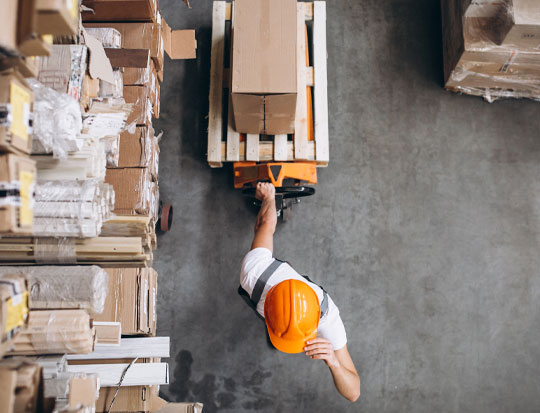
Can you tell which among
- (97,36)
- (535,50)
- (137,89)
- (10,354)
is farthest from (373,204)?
(10,354)

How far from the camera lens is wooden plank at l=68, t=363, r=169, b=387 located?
2.79m

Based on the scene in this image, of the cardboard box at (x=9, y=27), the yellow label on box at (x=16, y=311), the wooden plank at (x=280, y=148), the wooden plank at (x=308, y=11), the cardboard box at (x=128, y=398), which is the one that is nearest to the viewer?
the cardboard box at (x=9, y=27)

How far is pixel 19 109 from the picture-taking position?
5.06 feet

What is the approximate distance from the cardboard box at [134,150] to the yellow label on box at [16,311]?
1660 mm

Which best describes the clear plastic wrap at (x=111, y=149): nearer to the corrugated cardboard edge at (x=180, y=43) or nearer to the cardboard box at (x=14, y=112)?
the cardboard box at (x=14, y=112)

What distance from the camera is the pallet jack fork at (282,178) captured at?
3.53 meters

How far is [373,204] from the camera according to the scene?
13.3ft

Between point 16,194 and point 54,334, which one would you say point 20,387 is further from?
point 16,194

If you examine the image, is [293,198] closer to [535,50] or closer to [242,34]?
[242,34]

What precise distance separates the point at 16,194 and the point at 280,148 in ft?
8.31

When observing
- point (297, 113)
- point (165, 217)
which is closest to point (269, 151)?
point (297, 113)

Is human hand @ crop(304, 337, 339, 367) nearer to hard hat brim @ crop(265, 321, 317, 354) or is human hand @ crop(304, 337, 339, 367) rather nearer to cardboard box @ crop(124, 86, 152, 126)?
hard hat brim @ crop(265, 321, 317, 354)

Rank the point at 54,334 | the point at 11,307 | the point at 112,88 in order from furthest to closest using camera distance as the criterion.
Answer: the point at 112,88, the point at 54,334, the point at 11,307

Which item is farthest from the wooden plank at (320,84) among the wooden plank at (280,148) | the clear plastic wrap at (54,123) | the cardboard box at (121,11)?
the clear plastic wrap at (54,123)
